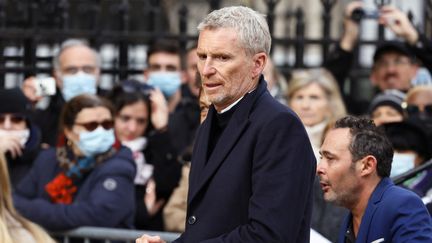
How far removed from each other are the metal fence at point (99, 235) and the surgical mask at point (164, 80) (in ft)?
7.74

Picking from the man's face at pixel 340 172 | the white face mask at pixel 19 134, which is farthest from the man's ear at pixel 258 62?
the white face mask at pixel 19 134

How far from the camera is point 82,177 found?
26.1 feet

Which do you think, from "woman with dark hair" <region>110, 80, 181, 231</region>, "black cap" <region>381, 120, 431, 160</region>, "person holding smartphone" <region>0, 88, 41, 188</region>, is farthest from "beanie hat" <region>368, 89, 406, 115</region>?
"person holding smartphone" <region>0, 88, 41, 188</region>

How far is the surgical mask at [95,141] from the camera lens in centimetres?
800

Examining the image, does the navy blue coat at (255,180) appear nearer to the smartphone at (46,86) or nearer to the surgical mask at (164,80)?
the smartphone at (46,86)

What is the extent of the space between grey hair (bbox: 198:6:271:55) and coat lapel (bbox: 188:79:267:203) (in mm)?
199

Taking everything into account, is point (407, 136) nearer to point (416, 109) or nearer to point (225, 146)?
point (416, 109)

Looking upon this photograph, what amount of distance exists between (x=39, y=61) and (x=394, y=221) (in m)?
5.69

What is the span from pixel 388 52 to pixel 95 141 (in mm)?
3077

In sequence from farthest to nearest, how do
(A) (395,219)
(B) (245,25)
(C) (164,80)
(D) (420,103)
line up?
(C) (164,80)
(D) (420,103)
(A) (395,219)
(B) (245,25)

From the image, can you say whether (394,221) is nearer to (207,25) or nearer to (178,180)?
(207,25)

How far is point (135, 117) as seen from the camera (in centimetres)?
A: 889

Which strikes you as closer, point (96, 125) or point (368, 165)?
point (368, 165)

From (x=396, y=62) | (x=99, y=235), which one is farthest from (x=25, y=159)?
(x=396, y=62)
